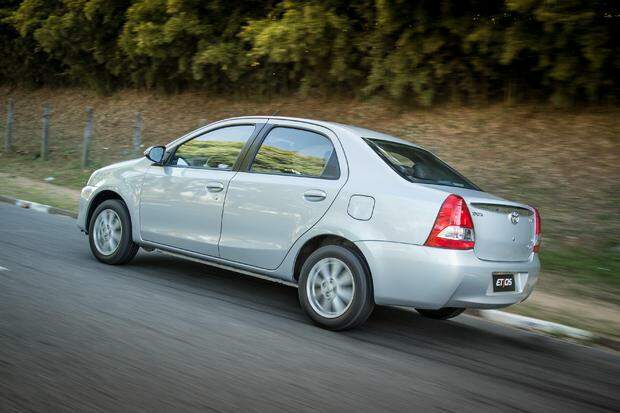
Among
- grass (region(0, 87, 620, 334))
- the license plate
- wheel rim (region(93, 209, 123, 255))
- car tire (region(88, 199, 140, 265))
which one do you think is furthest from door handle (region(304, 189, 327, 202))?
grass (region(0, 87, 620, 334))

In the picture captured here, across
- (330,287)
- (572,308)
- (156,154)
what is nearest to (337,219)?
(330,287)

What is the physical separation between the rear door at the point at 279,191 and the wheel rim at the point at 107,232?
160 centimetres

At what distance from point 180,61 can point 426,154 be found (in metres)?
14.9

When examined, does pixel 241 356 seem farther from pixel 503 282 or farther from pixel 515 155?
pixel 515 155

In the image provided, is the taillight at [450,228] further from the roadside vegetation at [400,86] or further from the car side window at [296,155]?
the roadside vegetation at [400,86]

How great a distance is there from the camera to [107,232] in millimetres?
6922

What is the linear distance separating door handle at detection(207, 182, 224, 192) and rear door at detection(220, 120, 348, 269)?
11 cm

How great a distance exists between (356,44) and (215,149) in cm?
965

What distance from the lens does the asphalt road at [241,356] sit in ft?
11.7

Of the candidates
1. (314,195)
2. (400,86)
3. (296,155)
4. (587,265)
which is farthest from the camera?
(400,86)

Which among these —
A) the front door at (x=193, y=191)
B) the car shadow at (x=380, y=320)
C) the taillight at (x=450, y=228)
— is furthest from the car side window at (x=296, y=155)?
the car shadow at (x=380, y=320)

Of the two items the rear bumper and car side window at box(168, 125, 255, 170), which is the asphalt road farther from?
car side window at box(168, 125, 255, 170)

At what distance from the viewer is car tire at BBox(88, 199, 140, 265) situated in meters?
6.75

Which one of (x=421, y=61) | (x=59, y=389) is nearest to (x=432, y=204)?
(x=59, y=389)
